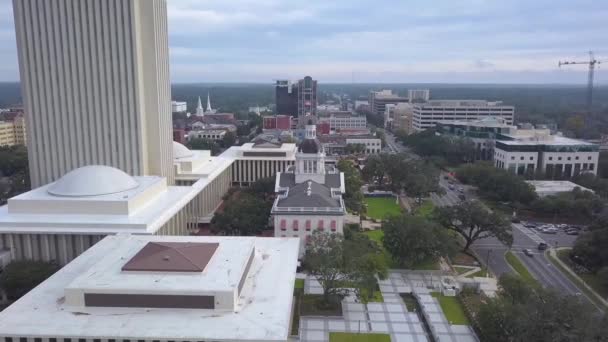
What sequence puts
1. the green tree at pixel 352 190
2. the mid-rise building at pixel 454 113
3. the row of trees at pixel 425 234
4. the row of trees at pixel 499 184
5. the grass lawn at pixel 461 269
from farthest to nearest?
the mid-rise building at pixel 454 113 → the row of trees at pixel 499 184 → the green tree at pixel 352 190 → the grass lawn at pixel 461 269 → the row of trees at pixel 425 234

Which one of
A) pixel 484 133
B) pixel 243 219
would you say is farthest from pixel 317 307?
pixel 484 133

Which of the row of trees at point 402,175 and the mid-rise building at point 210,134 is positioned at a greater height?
the mid-rise building at point 210,134

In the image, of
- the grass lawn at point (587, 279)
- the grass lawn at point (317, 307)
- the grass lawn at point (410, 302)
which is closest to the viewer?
the grass lawn at point (317, 307)

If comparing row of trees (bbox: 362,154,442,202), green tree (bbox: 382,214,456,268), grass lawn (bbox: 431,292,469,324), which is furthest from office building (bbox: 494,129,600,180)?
grass lawn (bbox: 431,292,469,324)

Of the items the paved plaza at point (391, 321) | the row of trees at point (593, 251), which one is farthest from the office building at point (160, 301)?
the row of trees at point (593, 251)

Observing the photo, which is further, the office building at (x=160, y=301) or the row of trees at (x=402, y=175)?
the row of trees at (x=402, y=175)

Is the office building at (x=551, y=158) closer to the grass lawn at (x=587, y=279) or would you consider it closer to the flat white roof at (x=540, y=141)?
the flat white roof at (x=540, y=141)

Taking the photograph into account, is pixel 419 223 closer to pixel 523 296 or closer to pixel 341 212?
pixel 341 212
